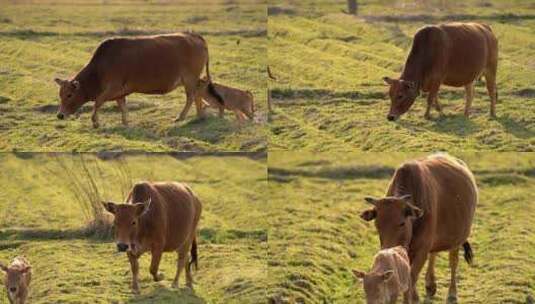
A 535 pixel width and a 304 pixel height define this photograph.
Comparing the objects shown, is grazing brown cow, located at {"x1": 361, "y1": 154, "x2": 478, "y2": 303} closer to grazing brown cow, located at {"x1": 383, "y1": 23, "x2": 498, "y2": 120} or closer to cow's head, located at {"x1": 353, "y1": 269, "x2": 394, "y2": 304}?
cow's head, located at {"x1": 353, "y1": 269, "x2": 394, "y2": 304}

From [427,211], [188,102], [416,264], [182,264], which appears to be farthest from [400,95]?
[416,264]

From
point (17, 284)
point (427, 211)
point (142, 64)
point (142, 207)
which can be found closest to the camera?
point (427, 211)

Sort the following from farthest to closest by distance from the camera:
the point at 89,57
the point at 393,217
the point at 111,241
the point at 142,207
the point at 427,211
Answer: the point at 89,57
the point at 111,241
the point at 142,207
the point at 427,211
the point at 393,217

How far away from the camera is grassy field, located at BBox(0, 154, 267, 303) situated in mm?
14727

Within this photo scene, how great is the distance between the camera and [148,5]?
4659 centimetres

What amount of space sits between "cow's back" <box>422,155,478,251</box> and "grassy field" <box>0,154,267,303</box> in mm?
2717

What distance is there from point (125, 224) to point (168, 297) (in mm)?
1232

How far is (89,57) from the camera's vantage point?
2978cm

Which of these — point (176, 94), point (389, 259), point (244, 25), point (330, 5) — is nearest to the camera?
point (389, 259)

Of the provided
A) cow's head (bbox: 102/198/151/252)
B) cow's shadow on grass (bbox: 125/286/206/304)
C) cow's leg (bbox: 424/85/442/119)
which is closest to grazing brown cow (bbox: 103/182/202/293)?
cow's head (bbox: 102/198/151/252)

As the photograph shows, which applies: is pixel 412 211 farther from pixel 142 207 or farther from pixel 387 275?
pixel 142 207

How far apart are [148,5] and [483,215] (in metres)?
29.0

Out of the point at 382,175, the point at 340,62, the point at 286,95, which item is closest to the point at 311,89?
the point at 286,95

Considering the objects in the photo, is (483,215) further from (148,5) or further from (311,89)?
(148,5)
